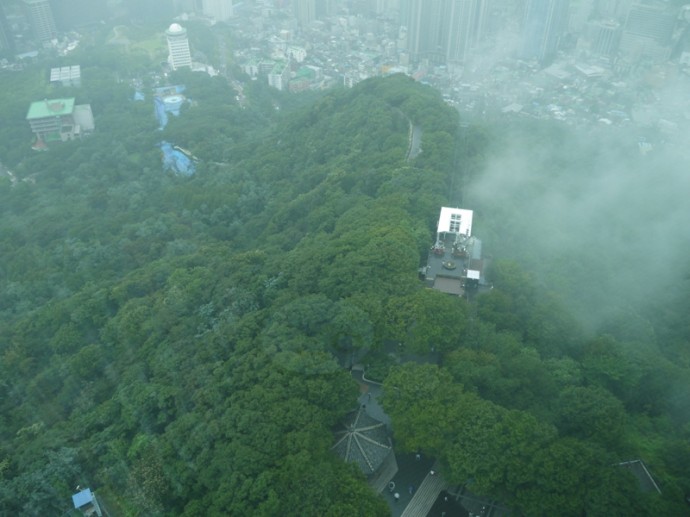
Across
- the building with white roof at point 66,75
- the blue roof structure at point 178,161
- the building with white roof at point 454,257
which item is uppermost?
the building with white roof at point 454,257

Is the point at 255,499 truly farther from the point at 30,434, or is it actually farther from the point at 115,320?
the point at 115,320

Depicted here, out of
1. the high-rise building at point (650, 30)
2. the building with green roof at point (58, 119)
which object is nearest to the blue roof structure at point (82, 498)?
the building with green roof at point (58, 119)

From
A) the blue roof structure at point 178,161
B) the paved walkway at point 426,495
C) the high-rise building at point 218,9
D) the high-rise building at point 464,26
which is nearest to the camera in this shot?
the paved walkway at point 426,495

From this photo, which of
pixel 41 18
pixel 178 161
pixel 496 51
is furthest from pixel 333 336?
pixel 41 18

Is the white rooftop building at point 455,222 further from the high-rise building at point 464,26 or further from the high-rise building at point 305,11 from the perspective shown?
the high-rise building at point 305,11

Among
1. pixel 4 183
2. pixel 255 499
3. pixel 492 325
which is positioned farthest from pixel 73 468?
pixel 4 183
